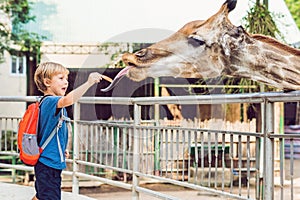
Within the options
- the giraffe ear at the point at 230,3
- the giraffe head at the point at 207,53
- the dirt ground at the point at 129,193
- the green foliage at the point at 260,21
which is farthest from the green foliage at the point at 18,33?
the giraffe ear at the point at 230,3

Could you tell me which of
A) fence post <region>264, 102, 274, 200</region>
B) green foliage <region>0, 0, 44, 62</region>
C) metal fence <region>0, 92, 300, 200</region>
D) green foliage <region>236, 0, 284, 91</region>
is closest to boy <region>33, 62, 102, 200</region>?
metal fence <region>0, 92, 300, 200</region>

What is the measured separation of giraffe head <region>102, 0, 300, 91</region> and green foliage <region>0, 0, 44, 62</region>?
4.80m

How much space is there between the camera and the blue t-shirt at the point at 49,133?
3268 millimetres

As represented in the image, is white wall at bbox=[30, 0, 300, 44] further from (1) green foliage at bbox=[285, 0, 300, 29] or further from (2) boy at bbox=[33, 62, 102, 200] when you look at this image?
(1) green foliage at bbox=[285, 0, 300, 29]

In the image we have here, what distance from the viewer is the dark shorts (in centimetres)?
331

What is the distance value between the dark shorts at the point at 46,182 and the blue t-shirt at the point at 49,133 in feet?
0.11

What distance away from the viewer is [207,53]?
190 inches

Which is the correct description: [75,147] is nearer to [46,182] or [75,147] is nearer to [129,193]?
[46,182]

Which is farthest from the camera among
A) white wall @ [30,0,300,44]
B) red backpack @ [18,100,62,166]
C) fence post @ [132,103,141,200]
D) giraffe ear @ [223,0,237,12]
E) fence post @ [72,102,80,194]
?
white wall @ [30,0,300,44]

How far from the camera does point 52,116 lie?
327cm

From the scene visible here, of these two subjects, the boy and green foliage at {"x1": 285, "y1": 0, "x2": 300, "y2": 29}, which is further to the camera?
green foliage at {"x1": 285, "y1": 0, "x2": 300, "y2": 29}

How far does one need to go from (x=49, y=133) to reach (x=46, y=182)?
27 cm

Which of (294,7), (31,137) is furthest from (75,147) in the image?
(294,7)

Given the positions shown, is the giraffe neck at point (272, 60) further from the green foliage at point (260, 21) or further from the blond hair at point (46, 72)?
the green foliage at point (260, 21)
